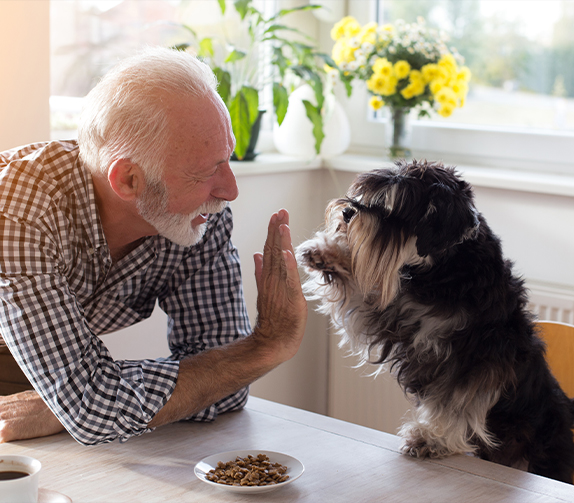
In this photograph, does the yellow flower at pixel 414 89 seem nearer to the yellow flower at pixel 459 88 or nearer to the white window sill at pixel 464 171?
the yellow flower at pixel 459 88

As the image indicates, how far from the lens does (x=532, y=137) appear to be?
8.93 ft

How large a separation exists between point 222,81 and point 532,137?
1.19m

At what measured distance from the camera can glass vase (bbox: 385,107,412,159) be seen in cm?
289

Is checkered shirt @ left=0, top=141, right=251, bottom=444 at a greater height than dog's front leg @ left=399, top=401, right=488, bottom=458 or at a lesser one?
greater

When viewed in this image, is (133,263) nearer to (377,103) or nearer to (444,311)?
(444,311)

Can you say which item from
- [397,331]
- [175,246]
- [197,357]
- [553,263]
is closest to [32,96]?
[175,246]

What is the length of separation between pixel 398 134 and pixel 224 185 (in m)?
1.52

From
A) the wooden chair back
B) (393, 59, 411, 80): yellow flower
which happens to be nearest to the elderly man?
the wooden chair back

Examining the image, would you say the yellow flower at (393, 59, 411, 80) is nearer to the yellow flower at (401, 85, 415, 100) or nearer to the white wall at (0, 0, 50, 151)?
the yellow flower at (401, 85, 415, 100)

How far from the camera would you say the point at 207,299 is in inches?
66.8

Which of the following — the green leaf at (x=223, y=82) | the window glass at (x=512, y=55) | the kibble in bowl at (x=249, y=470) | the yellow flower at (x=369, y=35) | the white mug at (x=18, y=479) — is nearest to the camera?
the white mug at (x=18, y=479)

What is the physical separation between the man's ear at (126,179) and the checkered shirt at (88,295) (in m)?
0.07

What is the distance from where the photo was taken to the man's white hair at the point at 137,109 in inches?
57.4

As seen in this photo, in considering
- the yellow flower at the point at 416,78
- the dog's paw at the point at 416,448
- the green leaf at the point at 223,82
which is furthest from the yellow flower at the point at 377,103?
the dog's paw at the point at 416,448
